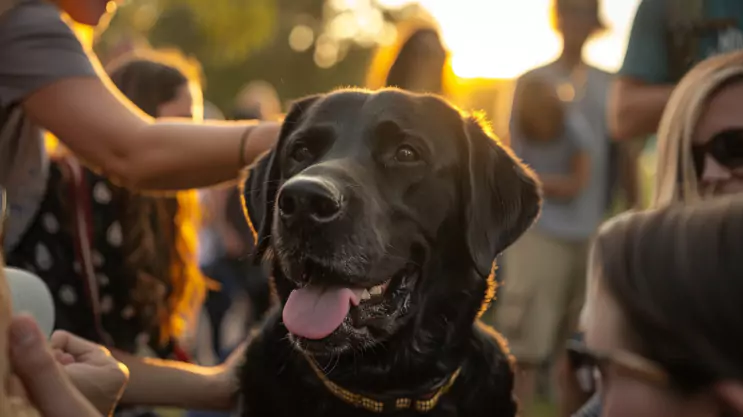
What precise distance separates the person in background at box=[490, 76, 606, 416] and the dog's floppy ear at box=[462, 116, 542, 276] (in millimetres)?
3223

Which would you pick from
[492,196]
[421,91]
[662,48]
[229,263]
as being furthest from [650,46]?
[229,263]

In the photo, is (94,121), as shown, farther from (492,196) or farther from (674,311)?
(674,311)

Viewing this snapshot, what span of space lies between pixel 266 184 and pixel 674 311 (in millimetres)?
1857

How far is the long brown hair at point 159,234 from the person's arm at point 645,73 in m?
1.94

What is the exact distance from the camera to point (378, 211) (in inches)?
106

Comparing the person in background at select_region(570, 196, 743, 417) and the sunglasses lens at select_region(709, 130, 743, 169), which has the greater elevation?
the person in background at select_region(570, 196, 743, 417)

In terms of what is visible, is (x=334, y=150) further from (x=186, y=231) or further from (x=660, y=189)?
(x=186, y=231)

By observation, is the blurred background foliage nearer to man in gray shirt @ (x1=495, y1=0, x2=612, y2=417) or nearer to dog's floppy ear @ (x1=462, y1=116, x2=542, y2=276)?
man in gray shirt @ (x1=495, y1=0, x2=612, y2=417)

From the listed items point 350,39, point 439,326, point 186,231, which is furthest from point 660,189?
point 350,39

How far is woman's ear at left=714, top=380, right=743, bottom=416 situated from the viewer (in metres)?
1.28

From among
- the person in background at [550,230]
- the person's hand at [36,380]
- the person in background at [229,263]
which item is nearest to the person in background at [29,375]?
the person's hand at [36,380]

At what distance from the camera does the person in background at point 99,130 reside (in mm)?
2865

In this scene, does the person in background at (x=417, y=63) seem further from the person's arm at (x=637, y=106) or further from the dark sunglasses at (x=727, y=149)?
the dark sunglasses at (x=727, y=149)

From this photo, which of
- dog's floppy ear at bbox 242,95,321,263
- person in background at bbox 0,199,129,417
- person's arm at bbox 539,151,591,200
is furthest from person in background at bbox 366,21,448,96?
person in background at bbox 0,199,129,417
